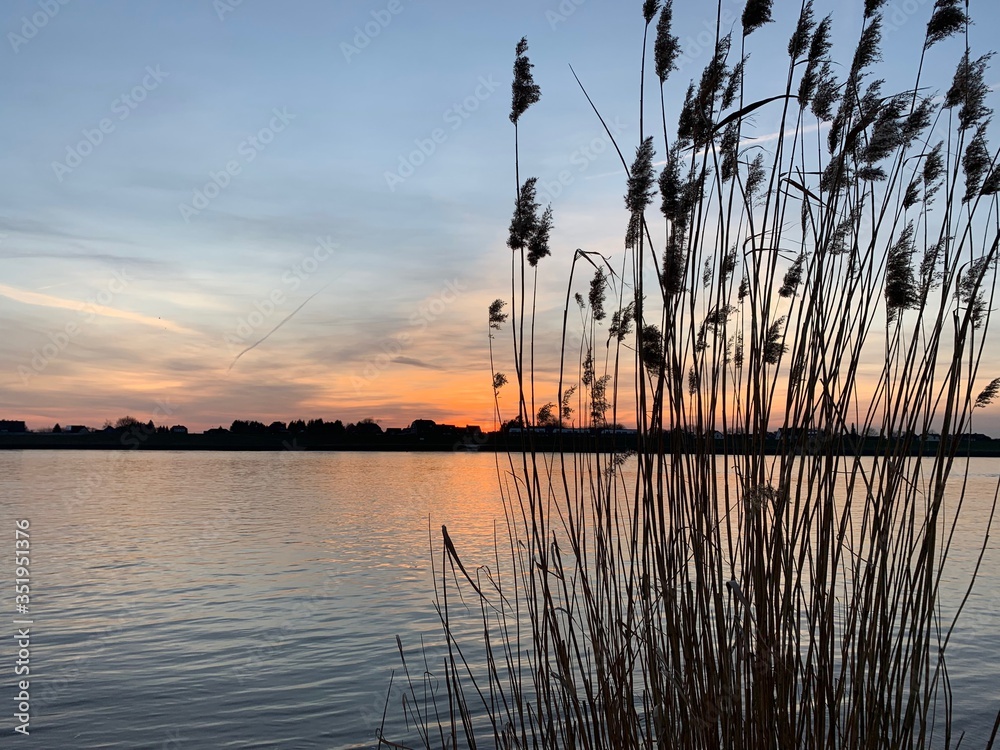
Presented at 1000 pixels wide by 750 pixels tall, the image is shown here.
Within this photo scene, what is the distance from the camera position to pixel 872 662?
229cm

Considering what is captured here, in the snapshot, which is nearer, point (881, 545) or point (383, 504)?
point (881, 545)

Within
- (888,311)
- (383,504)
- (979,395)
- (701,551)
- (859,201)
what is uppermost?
(859,201)

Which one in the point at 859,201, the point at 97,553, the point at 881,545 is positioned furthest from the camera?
the point at 97,553

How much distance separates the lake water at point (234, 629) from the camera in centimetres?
561

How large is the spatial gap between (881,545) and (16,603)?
9.99 m

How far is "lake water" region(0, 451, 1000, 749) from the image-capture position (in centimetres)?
561

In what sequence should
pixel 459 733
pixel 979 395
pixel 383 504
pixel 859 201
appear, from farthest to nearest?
pixel 383 504 → pixel 459 733 → pixel 979 395 → pixel 859 201

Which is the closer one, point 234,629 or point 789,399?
point 789,399

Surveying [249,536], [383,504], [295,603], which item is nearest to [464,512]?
[383,504]

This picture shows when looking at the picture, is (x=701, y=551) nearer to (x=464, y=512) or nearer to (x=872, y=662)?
(x=872, y=662)

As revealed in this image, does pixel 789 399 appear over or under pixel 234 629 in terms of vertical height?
over

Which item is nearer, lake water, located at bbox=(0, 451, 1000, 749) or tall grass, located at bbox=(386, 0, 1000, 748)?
tall grass, located at bbox=(386, 0, 1000, 748)

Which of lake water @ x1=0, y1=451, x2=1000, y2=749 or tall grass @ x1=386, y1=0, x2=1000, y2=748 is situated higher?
tall grass @ x1=386, y1=0, x2=1000, y2=748

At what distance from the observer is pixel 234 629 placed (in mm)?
8422
